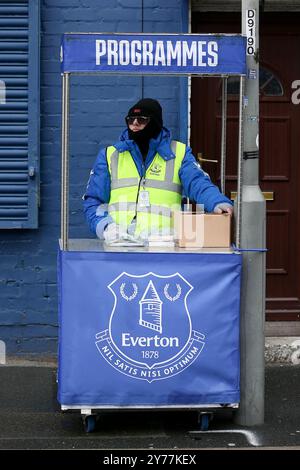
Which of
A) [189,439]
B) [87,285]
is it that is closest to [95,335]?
[87,285]

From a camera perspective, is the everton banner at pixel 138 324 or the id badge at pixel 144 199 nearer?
the everton banner at pixel 138 324

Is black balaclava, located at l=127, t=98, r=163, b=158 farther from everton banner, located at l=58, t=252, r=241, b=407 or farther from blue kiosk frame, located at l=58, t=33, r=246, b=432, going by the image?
everton banner, located at l=58, t=252, r=241, b=407

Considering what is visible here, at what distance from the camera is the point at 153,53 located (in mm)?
5430

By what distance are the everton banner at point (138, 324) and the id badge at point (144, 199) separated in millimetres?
490

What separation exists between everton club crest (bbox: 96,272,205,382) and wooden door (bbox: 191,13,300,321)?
2.31 m

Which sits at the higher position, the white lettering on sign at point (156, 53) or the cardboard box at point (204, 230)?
the white lettering on sign at point (156, 53)

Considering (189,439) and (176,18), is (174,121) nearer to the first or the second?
(176,18)

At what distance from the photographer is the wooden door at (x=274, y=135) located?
7621 millimetres

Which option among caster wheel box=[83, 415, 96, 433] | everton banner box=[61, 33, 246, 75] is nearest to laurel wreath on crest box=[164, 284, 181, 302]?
caster wheel box=[83, 415, 96, 433]

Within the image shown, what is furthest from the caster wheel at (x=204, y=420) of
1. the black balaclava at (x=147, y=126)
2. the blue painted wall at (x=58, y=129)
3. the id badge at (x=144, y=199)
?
the blue painted wall at (x=58, y=129)

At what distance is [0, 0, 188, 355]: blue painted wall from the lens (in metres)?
7.32

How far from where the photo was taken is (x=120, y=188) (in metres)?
5.96

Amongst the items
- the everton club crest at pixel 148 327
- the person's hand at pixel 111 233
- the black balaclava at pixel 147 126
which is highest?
the black balaclava at pixel 147 126

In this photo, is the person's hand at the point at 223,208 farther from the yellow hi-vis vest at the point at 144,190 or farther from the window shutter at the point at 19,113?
the window shutter at the point at 19,113
